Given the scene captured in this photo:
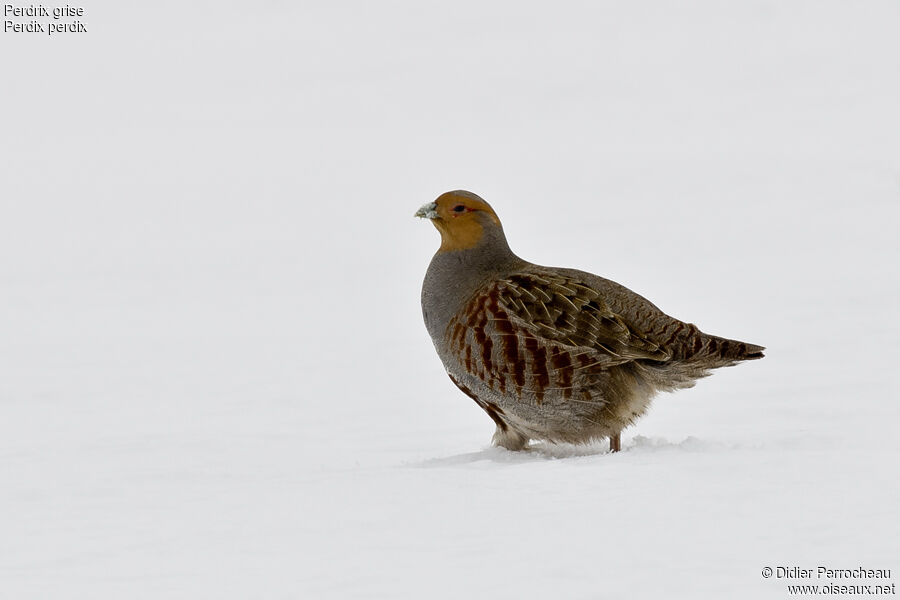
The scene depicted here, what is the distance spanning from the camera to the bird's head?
6402 mm

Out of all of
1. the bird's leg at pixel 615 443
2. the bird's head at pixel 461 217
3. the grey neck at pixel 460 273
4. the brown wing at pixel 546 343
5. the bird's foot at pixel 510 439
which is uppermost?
the bird's head at pixel 461 217

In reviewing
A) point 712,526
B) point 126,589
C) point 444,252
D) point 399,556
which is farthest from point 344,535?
point 444,252

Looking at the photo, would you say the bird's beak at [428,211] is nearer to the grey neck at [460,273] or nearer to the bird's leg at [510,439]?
the grey neck at [460,273]

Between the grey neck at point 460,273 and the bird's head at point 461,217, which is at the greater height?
the bird's head at point 461,217

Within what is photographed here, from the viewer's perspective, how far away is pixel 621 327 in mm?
6016

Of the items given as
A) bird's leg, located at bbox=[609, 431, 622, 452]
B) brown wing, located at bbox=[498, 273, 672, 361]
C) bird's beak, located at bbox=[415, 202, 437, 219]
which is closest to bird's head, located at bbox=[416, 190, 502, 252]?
bird's beak, located at bbox=[415, 202, 437, 219]

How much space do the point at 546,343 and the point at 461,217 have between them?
2.86 ft

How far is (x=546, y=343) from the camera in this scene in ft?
19.6

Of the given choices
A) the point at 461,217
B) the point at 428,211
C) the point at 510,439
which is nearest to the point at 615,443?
the point at 510,439

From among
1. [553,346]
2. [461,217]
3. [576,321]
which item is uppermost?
[461,217]

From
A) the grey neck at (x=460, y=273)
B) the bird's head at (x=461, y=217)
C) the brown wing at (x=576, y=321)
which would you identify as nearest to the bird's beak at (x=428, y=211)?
the bird's head at (x=461, y=217)

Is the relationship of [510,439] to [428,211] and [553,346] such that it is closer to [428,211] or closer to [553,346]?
[553,346]

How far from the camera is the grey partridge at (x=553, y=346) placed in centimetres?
600

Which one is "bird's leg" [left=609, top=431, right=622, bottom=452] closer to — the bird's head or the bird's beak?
the bird's head
